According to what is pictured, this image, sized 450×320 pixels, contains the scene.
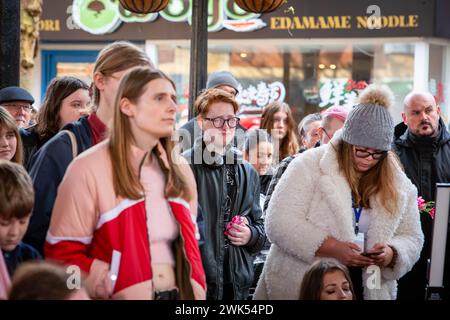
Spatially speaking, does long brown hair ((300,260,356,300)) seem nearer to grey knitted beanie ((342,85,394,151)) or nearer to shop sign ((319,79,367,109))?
grey knitted beanie ((342,85,394,151))

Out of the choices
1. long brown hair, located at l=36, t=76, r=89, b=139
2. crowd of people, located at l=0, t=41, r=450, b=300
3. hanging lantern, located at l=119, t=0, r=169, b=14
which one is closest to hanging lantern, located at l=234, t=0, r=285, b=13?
hanging lantern, located at l=119, t=0, r=169, b=14

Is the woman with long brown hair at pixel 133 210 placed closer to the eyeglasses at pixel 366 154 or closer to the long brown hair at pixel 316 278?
the long brown hair at pixel 316 278

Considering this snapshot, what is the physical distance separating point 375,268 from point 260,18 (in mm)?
7346

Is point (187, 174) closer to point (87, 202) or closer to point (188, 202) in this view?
point (188, 202)

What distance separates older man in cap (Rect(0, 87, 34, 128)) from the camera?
5105 millimetres

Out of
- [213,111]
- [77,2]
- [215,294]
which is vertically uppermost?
[77,2]

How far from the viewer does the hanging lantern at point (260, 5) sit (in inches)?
215

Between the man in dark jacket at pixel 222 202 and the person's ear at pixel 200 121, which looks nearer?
the man in dark jacket at pixel 222 202

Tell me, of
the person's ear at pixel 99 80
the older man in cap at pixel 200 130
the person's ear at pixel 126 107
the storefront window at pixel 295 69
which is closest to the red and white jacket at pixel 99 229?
the person's ear at pixel 126 107

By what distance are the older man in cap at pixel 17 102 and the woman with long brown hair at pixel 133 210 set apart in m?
2.29

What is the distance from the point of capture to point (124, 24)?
36.0 feet

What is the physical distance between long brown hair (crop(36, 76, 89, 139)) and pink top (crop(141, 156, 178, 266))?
1.61m

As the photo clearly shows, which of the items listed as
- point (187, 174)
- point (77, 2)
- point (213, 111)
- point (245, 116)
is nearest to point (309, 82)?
point (245, 116)

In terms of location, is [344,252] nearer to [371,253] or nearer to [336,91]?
[371,253]
